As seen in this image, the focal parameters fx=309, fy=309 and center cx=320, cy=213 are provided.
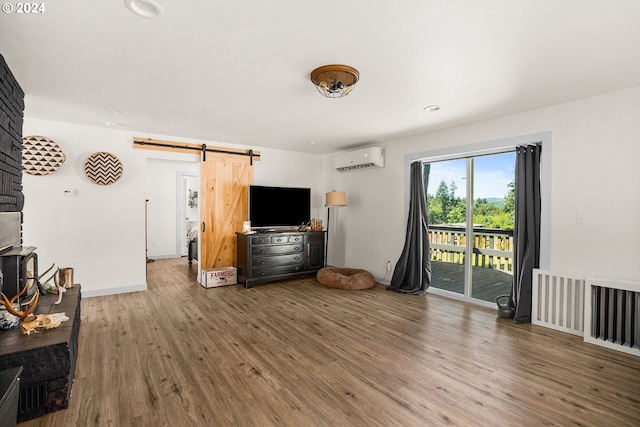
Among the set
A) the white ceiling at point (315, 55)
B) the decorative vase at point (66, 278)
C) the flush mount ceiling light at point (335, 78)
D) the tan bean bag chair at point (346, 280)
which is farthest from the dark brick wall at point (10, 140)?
the tan bean bag chair at point (346, 280)

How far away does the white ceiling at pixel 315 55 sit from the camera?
1762 mm

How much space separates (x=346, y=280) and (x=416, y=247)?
117cm

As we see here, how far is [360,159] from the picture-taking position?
17.4 feet

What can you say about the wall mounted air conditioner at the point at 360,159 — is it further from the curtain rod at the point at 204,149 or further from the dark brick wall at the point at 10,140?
the dark brick wall at the point at 10,140

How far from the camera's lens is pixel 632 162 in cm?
284

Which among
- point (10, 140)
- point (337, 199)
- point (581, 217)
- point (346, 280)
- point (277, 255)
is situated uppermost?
point (10, 140)

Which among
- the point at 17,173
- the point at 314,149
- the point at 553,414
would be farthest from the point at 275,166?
the point at 553,414

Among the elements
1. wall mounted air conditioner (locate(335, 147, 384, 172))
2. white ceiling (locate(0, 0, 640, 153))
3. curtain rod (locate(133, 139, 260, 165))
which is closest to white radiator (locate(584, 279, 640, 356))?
white ceiling (locate(0, 0, 640, 153))

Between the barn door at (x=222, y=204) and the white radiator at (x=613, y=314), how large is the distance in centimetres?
475

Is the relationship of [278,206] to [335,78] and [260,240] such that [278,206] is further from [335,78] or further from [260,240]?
[335,78]

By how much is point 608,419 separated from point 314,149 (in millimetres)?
5086

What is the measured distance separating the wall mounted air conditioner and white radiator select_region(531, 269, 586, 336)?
2.70 meters

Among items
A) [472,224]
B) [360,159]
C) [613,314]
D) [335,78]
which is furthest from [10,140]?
[613,314]

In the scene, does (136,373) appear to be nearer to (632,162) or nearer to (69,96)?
(69,96)
